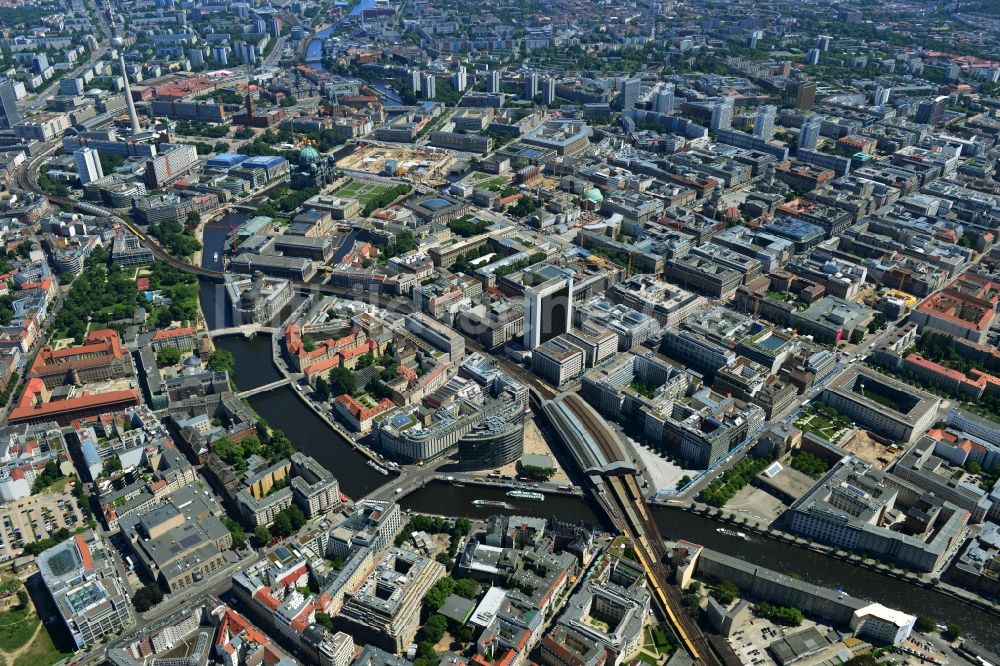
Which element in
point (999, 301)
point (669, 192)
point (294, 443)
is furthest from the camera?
point (669, 192)

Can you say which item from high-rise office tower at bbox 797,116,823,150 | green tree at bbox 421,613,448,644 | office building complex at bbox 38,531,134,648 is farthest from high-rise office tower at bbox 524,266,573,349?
high-rise office tower at bbox 797,116,823,150

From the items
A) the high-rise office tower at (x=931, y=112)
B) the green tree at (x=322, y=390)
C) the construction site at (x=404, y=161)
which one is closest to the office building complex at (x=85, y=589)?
the green tree at (x=322, y=390)

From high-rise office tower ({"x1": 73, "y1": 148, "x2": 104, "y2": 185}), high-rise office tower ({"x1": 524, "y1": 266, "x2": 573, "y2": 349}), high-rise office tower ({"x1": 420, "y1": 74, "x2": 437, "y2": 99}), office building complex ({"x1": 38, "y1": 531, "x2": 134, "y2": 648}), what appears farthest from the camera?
high-rise office tower ({"x1": 420, "y1": 74, "x2": 437, "y2": 99})

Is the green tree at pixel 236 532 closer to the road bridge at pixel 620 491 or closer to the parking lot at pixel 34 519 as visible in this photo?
the parking lot at pixel 34 519

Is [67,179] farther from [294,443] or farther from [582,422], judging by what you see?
[582,422]

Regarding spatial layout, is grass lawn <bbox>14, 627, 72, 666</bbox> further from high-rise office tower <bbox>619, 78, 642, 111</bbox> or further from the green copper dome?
high-rise office tower <bbox>619, 78, 642, 111</bbox>

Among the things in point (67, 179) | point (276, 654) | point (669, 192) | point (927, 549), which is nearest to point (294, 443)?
point (276, 654)
